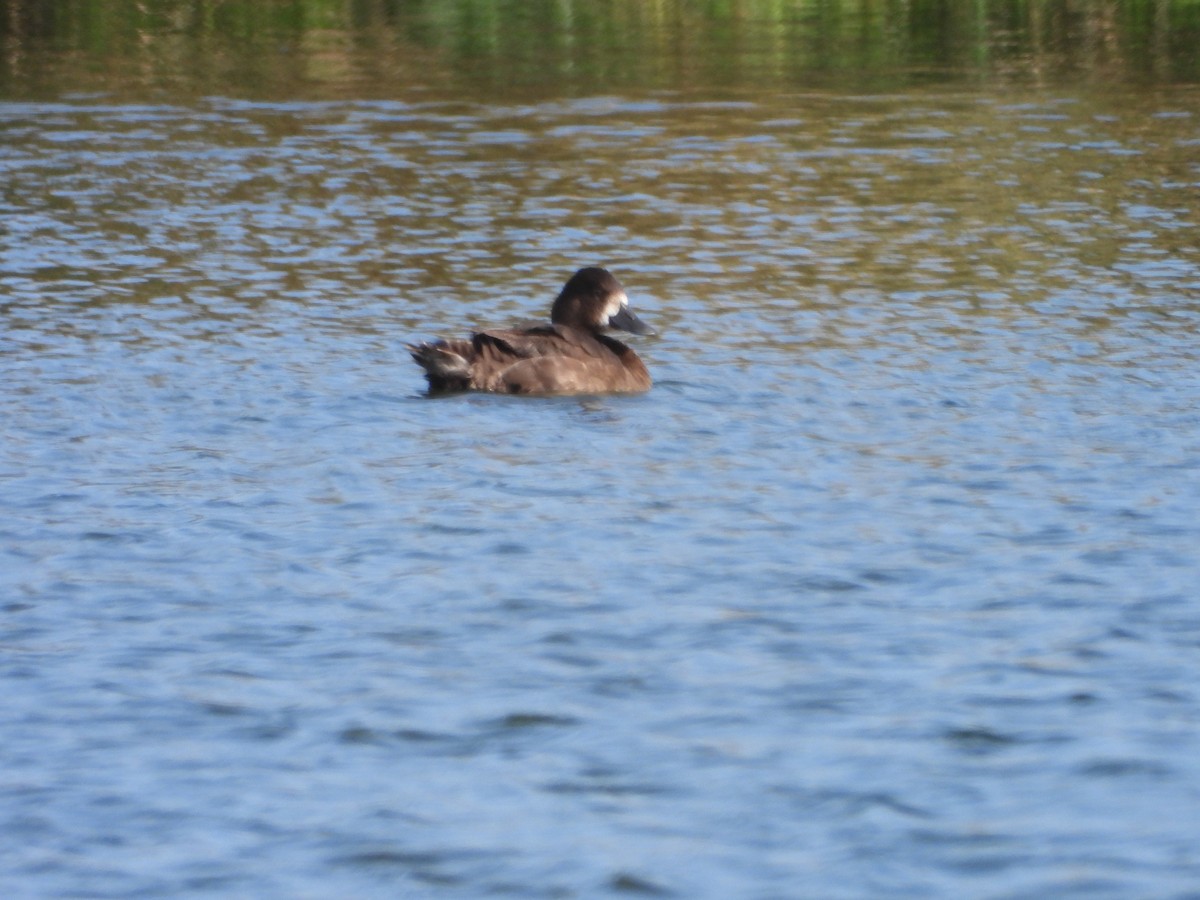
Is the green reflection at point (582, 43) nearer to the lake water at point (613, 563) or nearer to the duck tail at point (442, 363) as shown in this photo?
the lake water at point (613, 563)

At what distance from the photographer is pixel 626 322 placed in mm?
15625

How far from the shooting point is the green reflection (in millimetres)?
33406

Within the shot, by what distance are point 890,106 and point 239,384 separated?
17564 mm

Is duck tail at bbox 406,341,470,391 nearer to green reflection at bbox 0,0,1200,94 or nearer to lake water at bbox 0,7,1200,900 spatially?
lake water at bbox 0,7,1200,900

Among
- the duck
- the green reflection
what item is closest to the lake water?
the duck

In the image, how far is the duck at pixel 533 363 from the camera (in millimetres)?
14242

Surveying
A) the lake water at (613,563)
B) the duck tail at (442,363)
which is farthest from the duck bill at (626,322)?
the duck tail at (442,363)

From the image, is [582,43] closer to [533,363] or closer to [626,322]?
[626,322]

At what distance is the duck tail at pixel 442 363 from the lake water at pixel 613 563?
0.81 feet

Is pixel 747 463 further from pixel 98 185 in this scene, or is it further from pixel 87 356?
pixel 98 185

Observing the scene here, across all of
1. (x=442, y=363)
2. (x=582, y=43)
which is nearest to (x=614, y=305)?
(x=442, y=363)

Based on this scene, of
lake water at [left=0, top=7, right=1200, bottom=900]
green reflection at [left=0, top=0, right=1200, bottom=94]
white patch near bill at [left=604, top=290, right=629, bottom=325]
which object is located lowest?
lake water at [left=0, top=7, right=1200, bottom=900]

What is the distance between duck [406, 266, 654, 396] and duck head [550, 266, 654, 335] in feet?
2.02

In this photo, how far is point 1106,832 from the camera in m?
7.15
